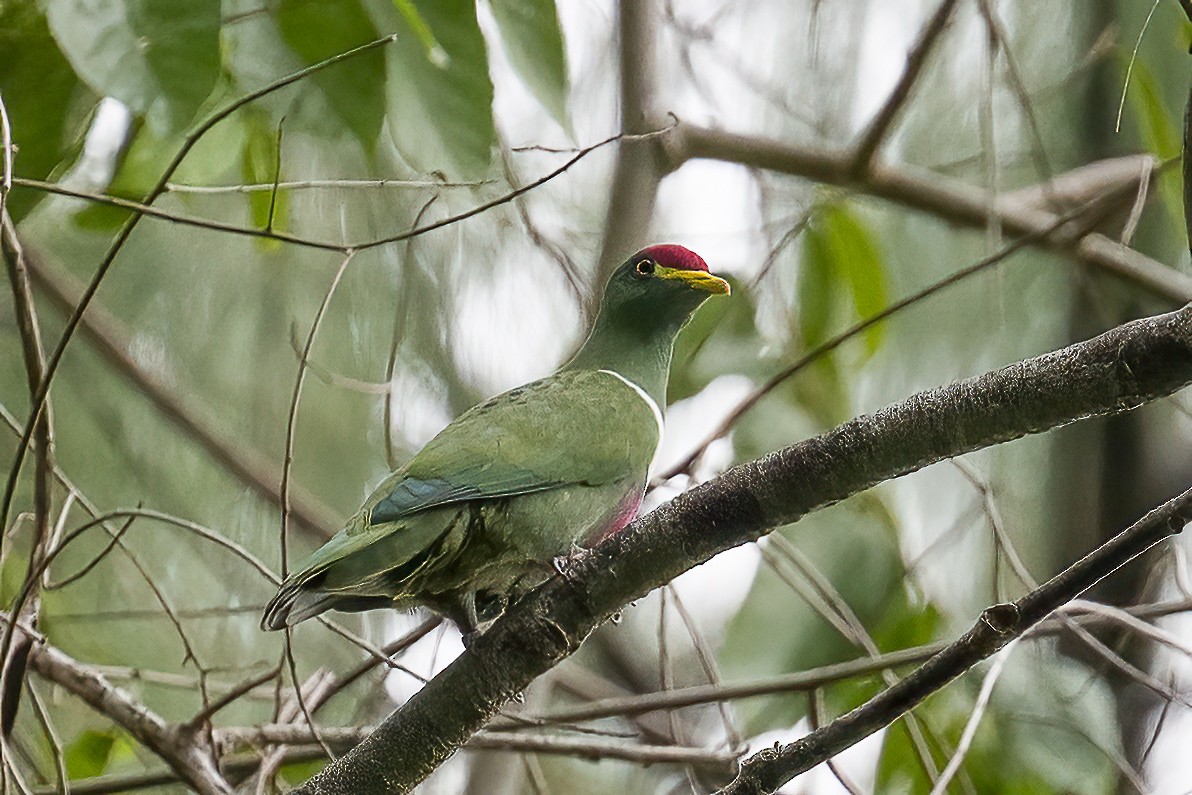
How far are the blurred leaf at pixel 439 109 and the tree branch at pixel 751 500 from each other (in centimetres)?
105

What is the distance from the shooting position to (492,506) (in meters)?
2.63

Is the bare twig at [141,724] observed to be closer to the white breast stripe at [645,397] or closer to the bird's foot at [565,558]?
the bird's foot at [565,558]

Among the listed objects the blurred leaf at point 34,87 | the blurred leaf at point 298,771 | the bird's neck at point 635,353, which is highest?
the blurred leaf at point 34,87

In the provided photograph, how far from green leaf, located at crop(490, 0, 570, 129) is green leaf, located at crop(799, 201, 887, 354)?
4.05 feet

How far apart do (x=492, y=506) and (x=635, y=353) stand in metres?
0.90

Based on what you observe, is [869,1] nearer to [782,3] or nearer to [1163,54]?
[782,3]

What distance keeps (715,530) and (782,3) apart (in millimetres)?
3420

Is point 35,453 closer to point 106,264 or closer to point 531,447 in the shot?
point 106,264

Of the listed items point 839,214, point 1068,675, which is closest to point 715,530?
point 839,214

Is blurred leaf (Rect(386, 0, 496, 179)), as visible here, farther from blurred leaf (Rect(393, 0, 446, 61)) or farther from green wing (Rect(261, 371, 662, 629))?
green wing (Rect(261, 371, 662, 629))

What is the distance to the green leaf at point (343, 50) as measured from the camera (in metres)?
2.56

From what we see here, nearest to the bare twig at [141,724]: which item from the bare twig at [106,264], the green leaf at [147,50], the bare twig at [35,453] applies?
the bare twig at [35,453]

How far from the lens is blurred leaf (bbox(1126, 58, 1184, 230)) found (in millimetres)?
3326

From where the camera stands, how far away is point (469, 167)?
2705 mm
